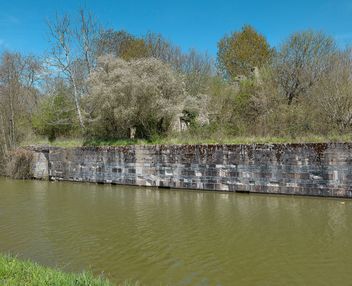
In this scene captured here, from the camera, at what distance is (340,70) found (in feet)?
50.1

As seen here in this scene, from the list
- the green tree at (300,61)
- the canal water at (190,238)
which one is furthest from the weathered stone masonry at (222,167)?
the green tree at (300,61)

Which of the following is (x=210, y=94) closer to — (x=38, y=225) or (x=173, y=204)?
(x=173, y=204)

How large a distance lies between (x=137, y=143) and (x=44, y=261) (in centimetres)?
1200

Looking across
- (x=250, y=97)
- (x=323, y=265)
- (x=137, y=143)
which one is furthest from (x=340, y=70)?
(x=323, y=265)

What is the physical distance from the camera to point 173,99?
19344mm

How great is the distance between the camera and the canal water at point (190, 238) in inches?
233

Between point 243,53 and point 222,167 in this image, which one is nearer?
point 222,167

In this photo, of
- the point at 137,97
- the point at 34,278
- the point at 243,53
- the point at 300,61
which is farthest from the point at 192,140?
the point at 243,53

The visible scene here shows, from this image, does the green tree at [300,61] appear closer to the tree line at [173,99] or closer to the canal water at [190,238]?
the tree line at [173,99]

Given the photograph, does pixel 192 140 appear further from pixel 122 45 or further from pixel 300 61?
pixel 122 45

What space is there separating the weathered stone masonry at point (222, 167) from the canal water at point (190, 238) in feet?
2.59

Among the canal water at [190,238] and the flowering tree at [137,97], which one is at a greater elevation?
the flowering tree at [137,97]

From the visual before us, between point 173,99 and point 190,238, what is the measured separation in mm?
12174

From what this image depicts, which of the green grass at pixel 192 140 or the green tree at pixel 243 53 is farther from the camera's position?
the green tree at pixel 243 53
